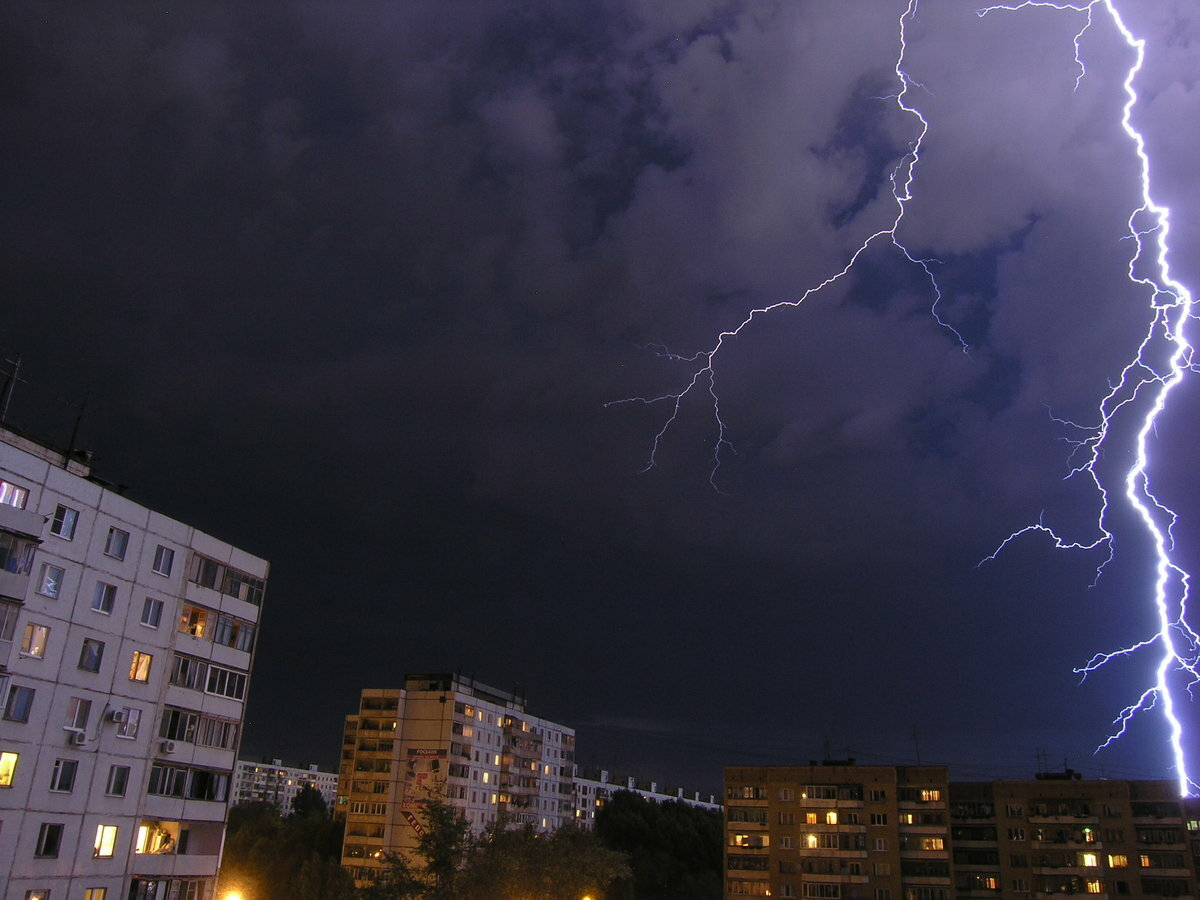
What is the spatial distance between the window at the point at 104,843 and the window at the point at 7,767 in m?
3.72

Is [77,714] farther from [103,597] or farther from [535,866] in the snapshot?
[535,866]

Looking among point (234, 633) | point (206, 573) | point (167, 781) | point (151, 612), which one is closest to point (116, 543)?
point (151, 612)

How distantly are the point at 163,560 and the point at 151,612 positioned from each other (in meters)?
1.84

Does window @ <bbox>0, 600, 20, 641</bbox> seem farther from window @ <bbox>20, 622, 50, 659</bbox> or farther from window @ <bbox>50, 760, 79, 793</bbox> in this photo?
window @ <bbox>50, 760, 79, 793</bbox>

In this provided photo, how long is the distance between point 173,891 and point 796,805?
48.9m

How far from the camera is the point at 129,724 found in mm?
29797

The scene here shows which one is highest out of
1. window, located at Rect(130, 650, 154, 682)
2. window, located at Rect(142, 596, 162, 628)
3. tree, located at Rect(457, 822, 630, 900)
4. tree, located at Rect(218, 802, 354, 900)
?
window, located at Rect(142, 596, 162, 628)

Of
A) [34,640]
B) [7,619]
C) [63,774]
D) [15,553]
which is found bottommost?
[63,774]

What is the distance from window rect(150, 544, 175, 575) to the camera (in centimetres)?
3192

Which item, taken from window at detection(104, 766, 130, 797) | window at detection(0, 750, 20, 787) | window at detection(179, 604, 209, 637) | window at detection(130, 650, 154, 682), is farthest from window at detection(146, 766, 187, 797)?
window at detection(0, 750, 20, 787)

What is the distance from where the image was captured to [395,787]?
76688 millimetres

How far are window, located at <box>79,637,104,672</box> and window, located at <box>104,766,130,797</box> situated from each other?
3216 millimetres

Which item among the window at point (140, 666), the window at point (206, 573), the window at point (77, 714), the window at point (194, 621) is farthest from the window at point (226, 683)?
the window at point (77, 714)

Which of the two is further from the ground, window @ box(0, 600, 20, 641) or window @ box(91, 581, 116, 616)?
window @ box(91, 581, 116, 616)
